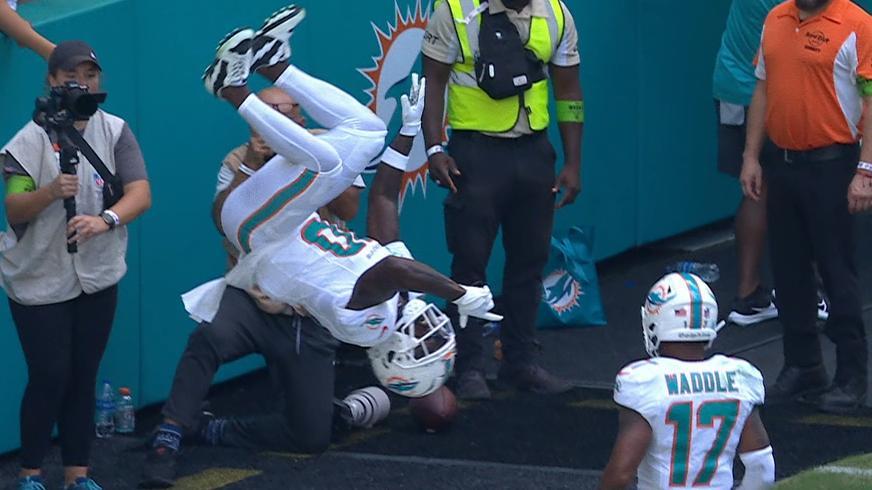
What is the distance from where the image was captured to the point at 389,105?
845 cm

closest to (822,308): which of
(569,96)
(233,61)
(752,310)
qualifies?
(752,310)

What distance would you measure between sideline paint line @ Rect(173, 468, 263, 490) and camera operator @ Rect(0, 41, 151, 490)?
0.35 metres

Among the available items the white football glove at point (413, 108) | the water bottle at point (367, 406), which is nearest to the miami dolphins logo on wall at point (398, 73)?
the white football glove at point (413, 108)

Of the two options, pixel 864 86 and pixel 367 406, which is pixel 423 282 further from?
pixel 864 86

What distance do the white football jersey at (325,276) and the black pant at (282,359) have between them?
0.20 m

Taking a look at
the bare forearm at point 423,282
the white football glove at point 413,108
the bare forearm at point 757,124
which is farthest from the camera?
the bare forearm at point 757,124

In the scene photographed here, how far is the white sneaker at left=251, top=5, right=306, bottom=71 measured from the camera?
20.3 ft

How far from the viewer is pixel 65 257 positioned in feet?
19.9

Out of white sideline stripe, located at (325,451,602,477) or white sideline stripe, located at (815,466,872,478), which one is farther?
white sideline stripe, located at (325,451,602,477)

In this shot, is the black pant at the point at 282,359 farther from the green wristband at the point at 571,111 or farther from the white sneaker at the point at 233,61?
the green wristband at the point at 571,111

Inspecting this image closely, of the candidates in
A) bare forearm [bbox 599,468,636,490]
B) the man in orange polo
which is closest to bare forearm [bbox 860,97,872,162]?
the man in orange polo

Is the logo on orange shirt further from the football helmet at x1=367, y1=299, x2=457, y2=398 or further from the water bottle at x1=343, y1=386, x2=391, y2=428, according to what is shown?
the water bottle at x1=343, y1=386, x2=391, y2=428

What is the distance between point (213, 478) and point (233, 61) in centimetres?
156

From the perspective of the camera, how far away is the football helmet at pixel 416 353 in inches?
260
